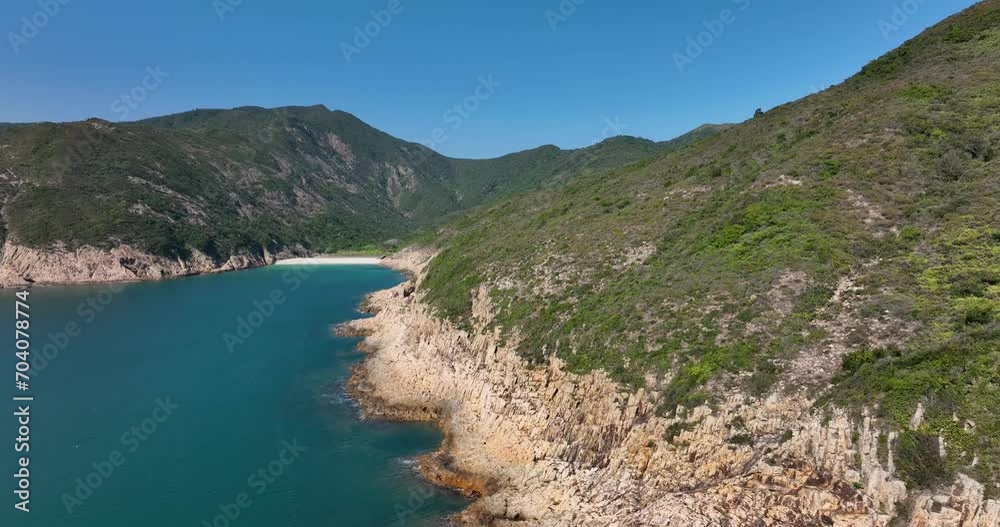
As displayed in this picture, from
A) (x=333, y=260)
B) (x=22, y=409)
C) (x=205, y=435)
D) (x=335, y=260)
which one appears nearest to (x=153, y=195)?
(x=333, y=260)

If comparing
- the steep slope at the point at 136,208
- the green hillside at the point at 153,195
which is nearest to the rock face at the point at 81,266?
the steep slope at the point at 136,208

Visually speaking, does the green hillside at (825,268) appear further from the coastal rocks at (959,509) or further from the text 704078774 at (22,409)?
the text 704078774 at (22,409)

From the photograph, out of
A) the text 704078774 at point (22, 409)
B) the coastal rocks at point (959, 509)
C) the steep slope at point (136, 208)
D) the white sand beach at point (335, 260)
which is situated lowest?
the coastal rocks at point (959, 509)

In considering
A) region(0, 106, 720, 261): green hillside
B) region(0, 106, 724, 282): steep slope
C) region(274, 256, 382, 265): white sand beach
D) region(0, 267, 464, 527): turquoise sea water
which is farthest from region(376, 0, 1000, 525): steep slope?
region(274, 256, 382, 265): white sand beach

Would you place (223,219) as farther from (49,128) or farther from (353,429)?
(353,429)

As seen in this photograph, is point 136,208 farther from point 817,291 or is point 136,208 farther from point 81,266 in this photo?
point 817,291

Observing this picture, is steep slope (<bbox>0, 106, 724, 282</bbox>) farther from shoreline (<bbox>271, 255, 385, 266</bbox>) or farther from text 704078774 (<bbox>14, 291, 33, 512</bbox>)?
text 704078774 (<bbox>14, 291, 33, 512</bbox>)
